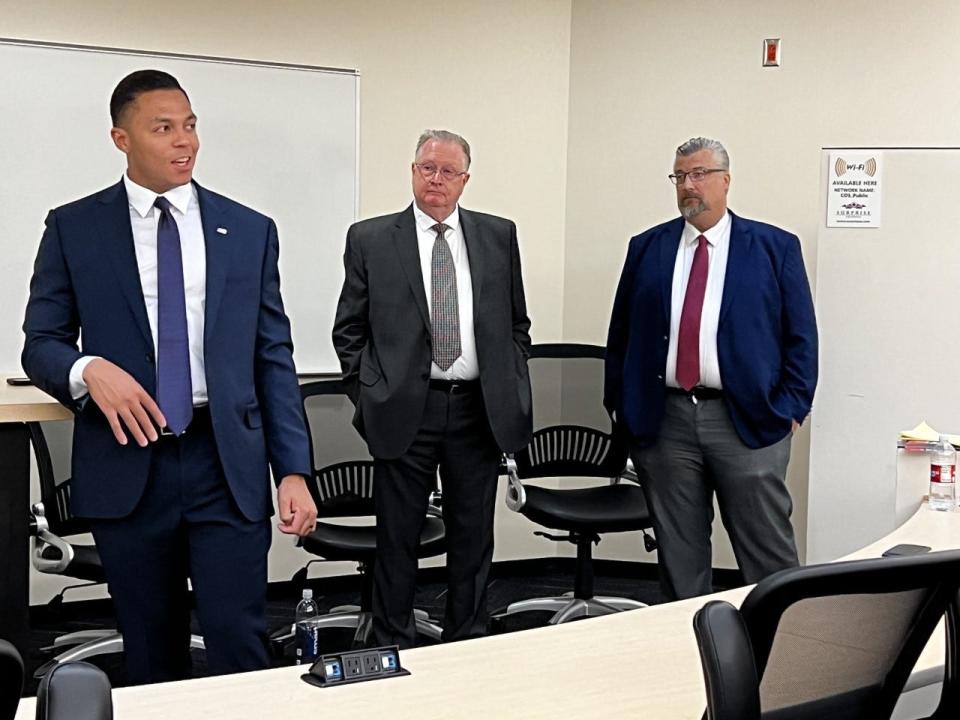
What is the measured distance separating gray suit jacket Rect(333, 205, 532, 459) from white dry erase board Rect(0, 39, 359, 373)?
1085 mm

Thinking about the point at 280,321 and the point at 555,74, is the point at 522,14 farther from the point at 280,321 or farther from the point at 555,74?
the point at 280,321

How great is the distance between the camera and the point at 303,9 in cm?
515

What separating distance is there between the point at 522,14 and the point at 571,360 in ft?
5.39

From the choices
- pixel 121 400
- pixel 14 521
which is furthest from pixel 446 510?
pixel 121 400

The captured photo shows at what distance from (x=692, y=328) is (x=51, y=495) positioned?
2097 millimetres

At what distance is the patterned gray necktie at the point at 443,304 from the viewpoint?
4000mm

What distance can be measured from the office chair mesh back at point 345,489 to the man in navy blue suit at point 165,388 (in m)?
1.66

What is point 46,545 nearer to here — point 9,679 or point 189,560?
point 189,560

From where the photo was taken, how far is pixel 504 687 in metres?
1.98

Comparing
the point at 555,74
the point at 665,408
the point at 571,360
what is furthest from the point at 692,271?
the point at 555,74

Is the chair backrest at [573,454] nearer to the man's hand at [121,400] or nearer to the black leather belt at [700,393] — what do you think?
the black leather belt at [700,393]

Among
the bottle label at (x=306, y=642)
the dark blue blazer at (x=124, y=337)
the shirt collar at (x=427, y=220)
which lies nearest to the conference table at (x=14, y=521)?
the dark blue blazer at (x=124, y=337)

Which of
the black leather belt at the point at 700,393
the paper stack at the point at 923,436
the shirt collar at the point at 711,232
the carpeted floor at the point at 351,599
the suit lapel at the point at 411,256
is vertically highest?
the shirt collar at the point at 711,232

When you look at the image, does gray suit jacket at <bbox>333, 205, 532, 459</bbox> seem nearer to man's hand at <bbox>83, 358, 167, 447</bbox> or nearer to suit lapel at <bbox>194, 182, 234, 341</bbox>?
suit lapel at <bbox>194, 182, 234, 341</bbox>
